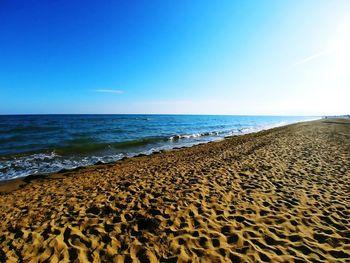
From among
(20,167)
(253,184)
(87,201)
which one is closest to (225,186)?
(253,184)

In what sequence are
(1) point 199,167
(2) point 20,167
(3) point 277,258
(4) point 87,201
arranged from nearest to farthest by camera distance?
(3) point 277,258 → (4) point 87,201 → (1) point 199,167 → (2) point 20,167

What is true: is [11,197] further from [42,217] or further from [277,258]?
[277,258]

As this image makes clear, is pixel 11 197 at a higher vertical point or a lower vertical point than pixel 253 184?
lower

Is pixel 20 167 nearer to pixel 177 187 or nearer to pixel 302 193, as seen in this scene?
pixel 177 187

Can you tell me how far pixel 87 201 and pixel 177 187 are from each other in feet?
9.80

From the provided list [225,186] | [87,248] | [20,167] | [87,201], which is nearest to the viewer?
[87,248]

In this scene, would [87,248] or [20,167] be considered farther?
[20,167]

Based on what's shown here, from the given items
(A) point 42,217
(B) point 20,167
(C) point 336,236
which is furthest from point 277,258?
(B) point 20,167

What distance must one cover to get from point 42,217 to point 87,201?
3.96 ft

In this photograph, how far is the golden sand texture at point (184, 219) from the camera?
3721 mm

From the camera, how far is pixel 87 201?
6.06m

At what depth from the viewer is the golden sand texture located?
12.2 feet

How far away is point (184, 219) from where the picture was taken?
188 inches

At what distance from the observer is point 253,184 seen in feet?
23.0
